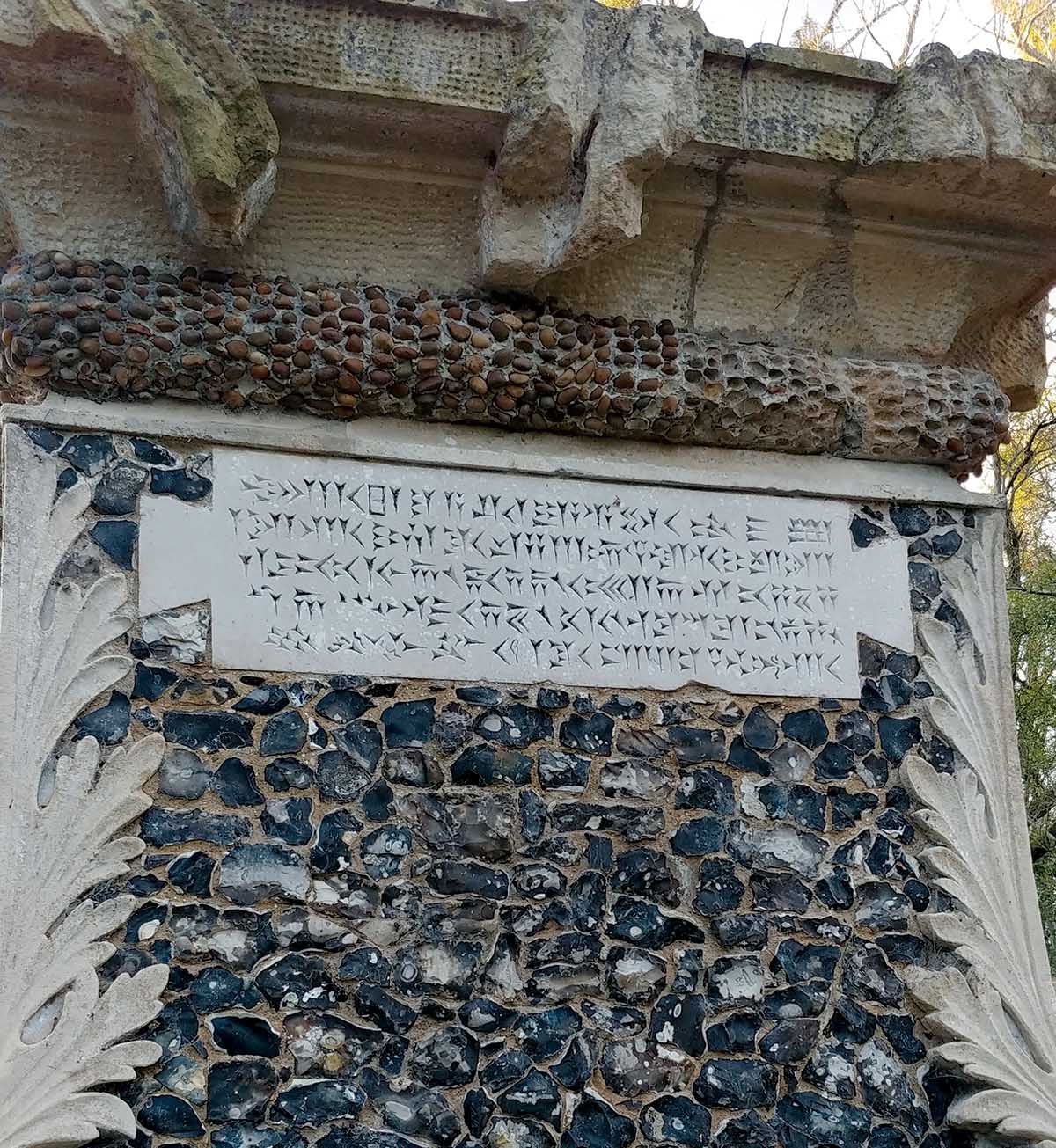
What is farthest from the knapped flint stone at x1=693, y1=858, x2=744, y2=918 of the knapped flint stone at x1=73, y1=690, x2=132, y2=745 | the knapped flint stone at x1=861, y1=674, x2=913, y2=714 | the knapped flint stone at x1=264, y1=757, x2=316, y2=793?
the knapped flint stone at x1=73, y1=690, x2=132, y2=745

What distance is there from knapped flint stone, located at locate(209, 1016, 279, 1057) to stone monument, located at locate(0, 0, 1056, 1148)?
0.04ft

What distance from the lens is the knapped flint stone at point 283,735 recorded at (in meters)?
2.90

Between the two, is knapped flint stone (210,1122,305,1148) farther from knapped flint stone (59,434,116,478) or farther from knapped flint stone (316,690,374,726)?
knapped flint stone (59,434,116,478)

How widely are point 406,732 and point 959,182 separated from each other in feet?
6.09

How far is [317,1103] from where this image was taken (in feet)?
8.86

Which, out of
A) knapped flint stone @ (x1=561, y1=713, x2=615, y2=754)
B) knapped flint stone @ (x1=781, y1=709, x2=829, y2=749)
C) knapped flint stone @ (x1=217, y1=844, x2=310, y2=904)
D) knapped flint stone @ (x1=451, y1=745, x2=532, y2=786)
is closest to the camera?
knapped flint stone @ (x1=217, y1=844, x2=310, y2=904)

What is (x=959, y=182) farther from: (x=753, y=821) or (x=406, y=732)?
(x=406, y=732)

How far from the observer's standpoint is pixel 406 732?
3.00 metres

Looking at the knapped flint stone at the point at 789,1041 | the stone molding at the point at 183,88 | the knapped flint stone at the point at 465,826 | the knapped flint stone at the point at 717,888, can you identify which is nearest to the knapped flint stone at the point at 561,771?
the knapped flint stone at the point at 465,826

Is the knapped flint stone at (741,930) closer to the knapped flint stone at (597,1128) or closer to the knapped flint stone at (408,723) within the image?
the knapped flint stone at (597,1128)

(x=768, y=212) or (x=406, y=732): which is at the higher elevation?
(x=768, y=212)

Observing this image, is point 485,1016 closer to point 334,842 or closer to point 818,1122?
point 334,842

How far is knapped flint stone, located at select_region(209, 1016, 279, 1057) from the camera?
106 inches

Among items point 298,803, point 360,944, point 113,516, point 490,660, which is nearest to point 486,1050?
point 360,944
